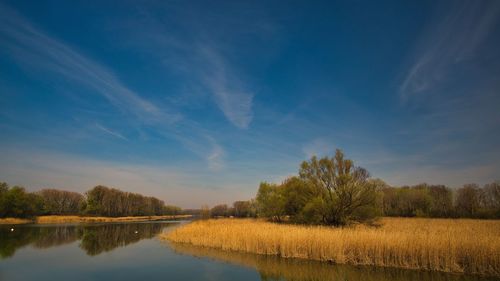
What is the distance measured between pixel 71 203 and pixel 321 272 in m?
98.9

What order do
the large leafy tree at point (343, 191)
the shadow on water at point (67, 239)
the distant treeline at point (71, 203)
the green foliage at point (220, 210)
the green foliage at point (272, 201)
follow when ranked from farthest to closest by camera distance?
the green foliage at point (220, 210), the distant treeline at point (71, 203), the green foliage at point (272, 201), the large leafy tree at point (343, 191), the shadow on water at point (67, 239)

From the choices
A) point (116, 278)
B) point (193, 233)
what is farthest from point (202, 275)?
point (193, 233)

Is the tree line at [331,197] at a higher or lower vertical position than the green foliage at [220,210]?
higher

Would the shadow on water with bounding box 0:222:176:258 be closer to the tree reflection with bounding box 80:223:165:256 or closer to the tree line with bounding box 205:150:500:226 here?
the tree reflection with bounding box 80:223:165:256

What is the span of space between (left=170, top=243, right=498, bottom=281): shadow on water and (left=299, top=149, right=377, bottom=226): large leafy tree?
1393cm

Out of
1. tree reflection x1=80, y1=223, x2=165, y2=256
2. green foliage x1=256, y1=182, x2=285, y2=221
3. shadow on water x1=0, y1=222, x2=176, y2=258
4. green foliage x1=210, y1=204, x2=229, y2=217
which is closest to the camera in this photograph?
shadow on water x1=0, y1=222, x2=176, y2=258

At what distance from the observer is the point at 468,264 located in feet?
37.9

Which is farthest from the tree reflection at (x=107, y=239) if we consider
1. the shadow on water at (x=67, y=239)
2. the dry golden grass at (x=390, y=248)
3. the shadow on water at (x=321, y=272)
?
the shadow on water at (x=321, y=272)

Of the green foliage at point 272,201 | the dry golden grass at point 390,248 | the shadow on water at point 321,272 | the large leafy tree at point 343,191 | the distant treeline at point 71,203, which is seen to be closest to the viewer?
the shadow on water at point 321,272

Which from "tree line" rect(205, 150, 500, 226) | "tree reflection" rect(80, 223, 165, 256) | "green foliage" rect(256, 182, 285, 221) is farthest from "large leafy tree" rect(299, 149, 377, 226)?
"tree reflection" rect(80, 223, 165, 256)

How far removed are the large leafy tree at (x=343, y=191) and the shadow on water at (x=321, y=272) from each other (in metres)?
13.9

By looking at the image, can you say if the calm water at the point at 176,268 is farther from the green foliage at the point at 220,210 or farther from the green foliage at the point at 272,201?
the green foliage at the point at 220,210

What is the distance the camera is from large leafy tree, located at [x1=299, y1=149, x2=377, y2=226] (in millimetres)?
27297

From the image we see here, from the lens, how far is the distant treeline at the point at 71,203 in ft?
193
